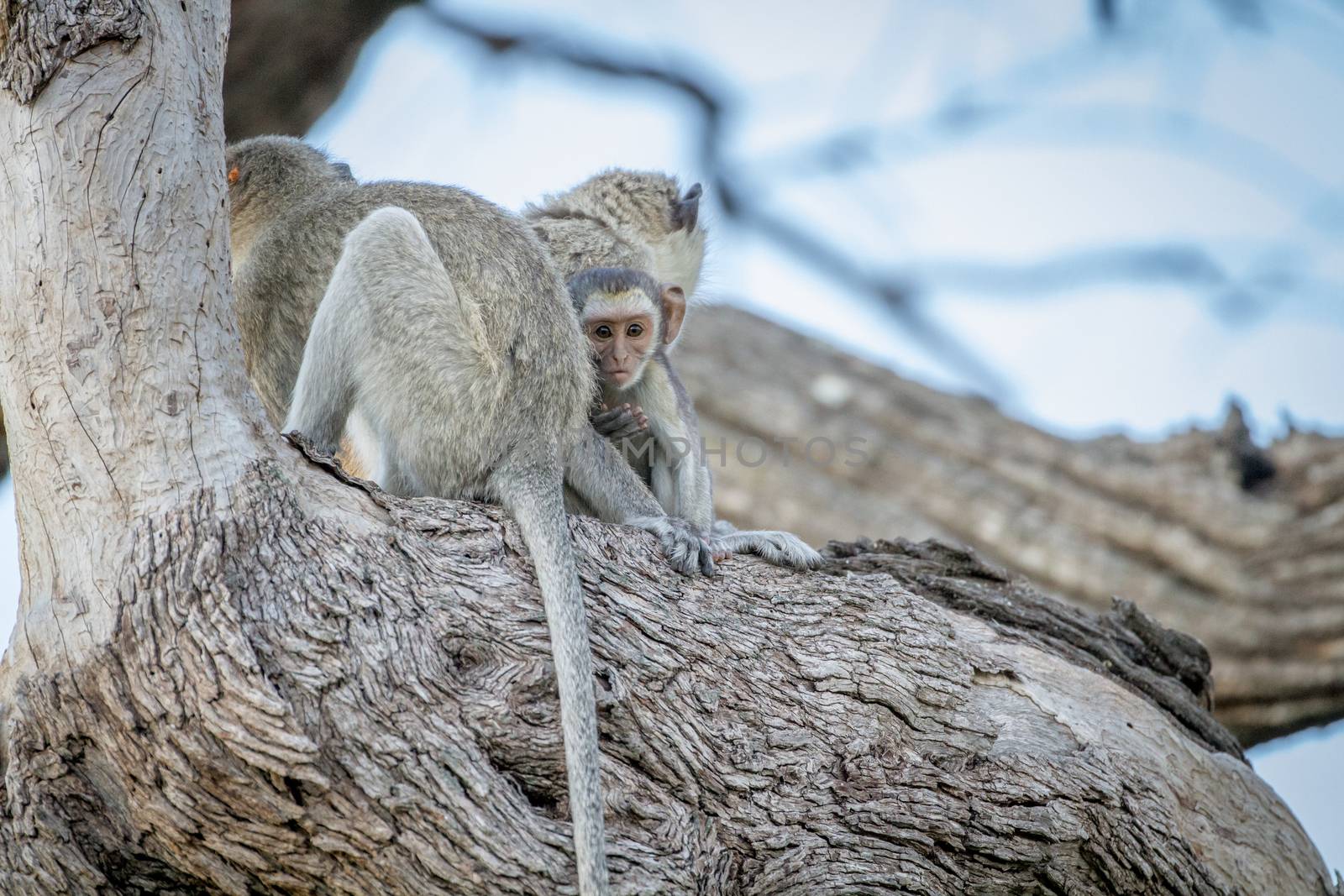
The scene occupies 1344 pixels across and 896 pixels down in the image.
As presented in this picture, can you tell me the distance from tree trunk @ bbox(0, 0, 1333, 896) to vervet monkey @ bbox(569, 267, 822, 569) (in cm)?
126

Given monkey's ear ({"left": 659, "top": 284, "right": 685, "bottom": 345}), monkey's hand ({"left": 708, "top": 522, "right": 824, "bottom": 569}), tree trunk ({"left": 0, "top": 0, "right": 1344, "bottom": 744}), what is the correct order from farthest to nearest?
tree trunk ({"left": 0, "top": 0, "right": 1344, "bottom": 744}), monkey's ear ({"left": 659, "top": 284, "right": 685, "bottom": 345}), monkey's hand ({"left": 708, "top": 522, "right": 824, "bottom": 569})

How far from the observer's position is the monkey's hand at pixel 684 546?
421cm

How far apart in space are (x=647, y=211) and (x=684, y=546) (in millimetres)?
3411

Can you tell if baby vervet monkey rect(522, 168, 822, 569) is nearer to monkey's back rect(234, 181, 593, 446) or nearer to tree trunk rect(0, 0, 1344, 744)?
monkey's back rect(234, 181, 593, 446)

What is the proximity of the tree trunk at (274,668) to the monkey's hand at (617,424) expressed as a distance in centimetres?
124

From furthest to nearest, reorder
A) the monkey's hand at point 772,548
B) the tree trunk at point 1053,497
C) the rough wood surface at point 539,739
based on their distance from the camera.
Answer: the tree trunk at point 1053,497
the monkey's hand at point 772,548
the rough wood surface at point 539,739

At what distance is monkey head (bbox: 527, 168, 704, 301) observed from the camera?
6.95 metres

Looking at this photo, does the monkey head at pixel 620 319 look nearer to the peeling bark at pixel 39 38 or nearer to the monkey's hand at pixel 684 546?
the monkey's hand at pixel 684 546

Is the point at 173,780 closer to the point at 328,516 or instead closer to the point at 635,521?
the point at 328,516

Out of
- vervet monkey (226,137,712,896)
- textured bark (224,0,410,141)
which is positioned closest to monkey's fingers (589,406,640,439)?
vervet monkey (226,137,712,896)

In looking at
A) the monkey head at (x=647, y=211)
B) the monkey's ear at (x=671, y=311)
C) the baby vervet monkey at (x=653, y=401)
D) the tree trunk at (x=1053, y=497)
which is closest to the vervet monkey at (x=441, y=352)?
the baby vervet monkey at (x=653, y=401)

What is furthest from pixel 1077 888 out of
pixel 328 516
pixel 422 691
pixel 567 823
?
pixel 328 516

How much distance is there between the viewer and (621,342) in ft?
17.3

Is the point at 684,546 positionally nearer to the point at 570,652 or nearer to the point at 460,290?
the point at 570,652
